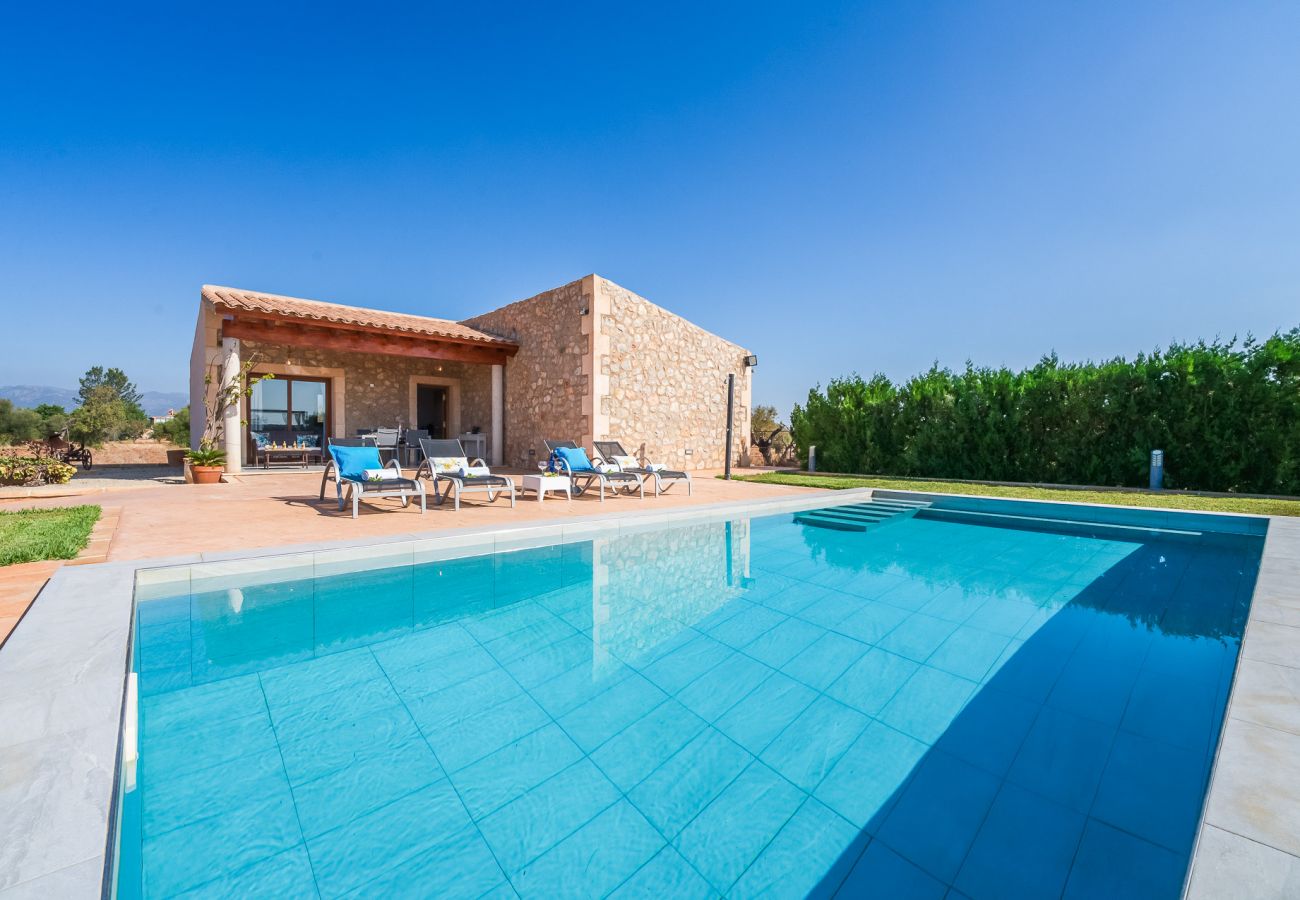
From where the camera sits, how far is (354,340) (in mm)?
11383

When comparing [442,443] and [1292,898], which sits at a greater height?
[442,443]

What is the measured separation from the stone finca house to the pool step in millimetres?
5160

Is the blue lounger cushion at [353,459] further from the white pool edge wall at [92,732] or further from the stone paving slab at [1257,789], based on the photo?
the stone paving slab at [1257,789]

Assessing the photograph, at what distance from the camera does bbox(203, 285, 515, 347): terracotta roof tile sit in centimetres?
1010

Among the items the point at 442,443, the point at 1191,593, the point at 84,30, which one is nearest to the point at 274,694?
the point at 442,443

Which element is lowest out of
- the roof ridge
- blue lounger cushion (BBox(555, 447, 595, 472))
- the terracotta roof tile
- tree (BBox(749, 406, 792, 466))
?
blue lounger cushion (BBox(555, 447, 595, 472))

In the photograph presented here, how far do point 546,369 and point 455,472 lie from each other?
570cm

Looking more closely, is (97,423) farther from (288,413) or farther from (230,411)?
(230,411)

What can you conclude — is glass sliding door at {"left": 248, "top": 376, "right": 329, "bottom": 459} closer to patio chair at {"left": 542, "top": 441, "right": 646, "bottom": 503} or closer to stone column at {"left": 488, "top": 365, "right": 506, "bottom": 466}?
stone column at {"left": 488, "top": 365, "right": 506, "bottom": 466}

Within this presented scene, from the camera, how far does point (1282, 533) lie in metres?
5.09

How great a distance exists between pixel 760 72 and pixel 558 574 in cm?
1023

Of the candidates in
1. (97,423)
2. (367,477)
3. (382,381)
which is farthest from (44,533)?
(97,423)

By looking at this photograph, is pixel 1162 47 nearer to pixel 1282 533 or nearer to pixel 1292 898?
pixel 1282 533

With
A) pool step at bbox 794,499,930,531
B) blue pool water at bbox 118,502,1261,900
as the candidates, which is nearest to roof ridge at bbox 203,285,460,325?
blue pool water at bbox 118,502,1261,900
